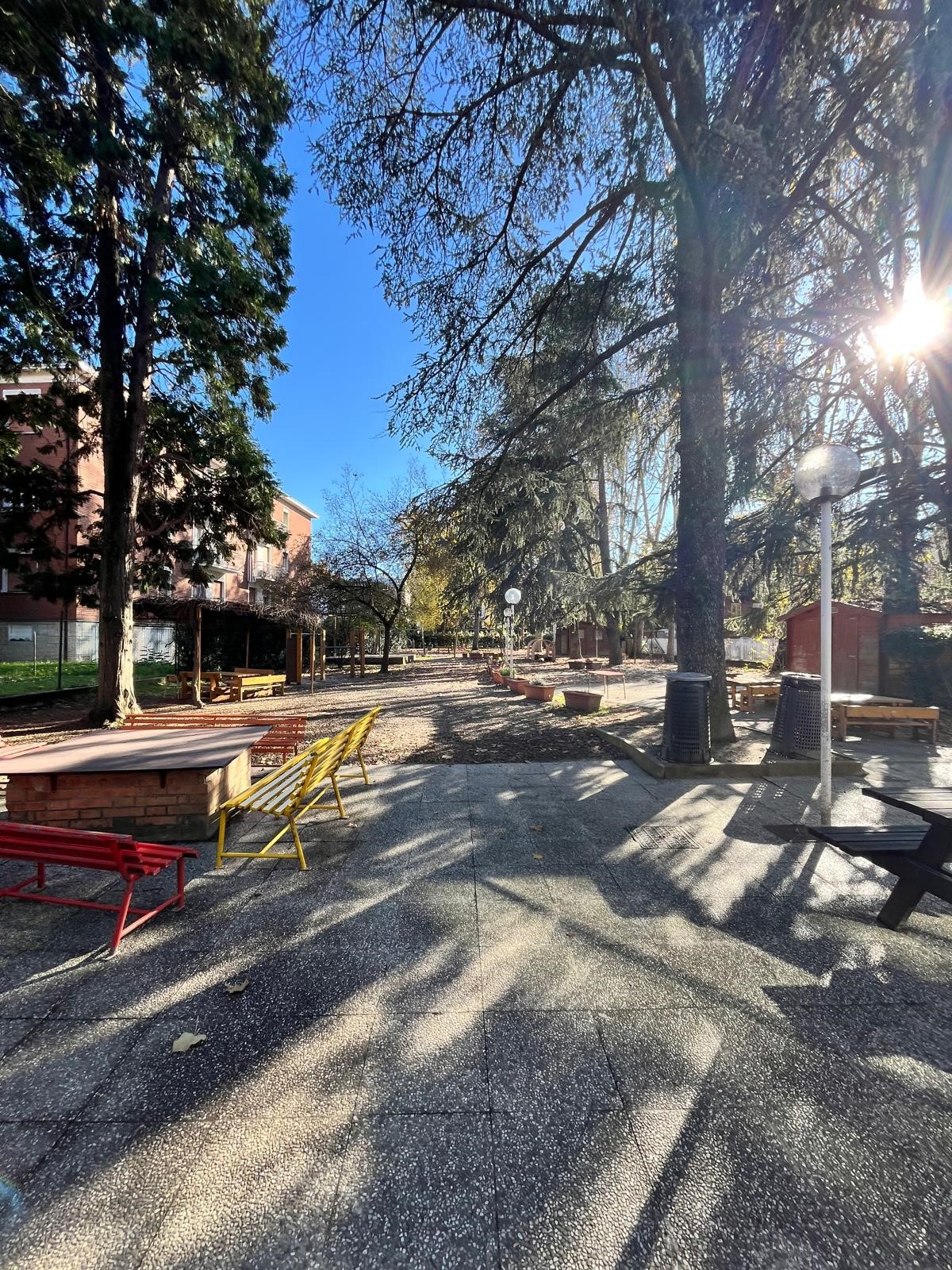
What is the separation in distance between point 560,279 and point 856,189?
15.8 ft

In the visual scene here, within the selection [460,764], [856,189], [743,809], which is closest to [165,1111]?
[743,809]

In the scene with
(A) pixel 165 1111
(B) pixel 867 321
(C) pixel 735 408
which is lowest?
(A) pixel 165 1111

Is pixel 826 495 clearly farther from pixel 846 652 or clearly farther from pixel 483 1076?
pixel 846 652

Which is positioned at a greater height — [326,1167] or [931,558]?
[931,558]

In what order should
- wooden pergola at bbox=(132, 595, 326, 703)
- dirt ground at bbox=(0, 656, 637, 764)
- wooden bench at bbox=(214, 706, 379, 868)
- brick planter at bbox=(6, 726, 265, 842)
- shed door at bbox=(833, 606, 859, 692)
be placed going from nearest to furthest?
wooden bench at bbox=(214, 706, 379, 868)
brick planter at bbox=(6, 726, 265, 842)
dirt ground at bbox=(0, 656, 637, 764)
shed door at bbox=(833, 606, 859, 692)
wooden pergola at bbox=(132, 595, 326, 703)

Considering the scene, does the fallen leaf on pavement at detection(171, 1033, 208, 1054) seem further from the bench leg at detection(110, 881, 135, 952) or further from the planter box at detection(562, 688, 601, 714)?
the planter box at detection(562, 688, 601, 714)

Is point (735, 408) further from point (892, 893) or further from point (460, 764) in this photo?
point (892, 893)

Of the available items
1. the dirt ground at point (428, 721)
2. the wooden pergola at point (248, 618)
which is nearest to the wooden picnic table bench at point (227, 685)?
the dirt ground at point (428, 721)

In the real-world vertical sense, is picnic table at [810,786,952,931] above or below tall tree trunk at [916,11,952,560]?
below

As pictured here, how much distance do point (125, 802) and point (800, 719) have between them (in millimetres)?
7439

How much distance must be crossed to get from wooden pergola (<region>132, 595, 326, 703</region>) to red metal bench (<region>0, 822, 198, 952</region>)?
41.7 feet

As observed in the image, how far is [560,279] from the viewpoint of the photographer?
9.12m

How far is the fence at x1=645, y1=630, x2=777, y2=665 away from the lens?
26.8m

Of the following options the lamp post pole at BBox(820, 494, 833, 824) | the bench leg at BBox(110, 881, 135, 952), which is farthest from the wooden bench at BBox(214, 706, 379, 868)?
the lamp post pole at BBox(820, 494, 833, 824)
